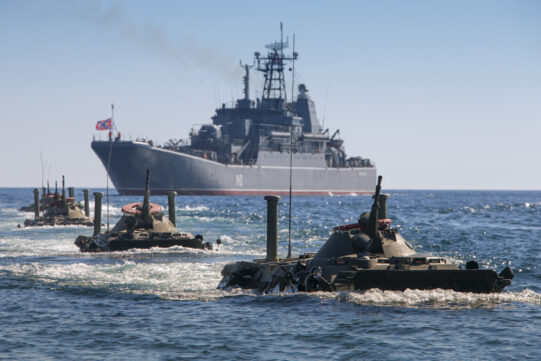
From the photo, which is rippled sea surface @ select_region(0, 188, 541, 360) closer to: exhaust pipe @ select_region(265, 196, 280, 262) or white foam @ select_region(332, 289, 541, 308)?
white foam @ select_region(332, 289, 541, 308)

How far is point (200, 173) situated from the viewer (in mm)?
119125

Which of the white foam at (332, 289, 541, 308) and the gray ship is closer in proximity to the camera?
the white foam at (332, 289, 541, 308)

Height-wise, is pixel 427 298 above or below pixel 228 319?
above

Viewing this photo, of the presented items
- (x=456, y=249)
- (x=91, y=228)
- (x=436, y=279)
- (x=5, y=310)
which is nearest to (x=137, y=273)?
(x=5, y=310)

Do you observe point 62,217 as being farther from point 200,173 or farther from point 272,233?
point 200,173

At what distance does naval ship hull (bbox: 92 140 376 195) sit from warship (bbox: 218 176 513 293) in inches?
3570

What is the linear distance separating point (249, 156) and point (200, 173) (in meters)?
14.5

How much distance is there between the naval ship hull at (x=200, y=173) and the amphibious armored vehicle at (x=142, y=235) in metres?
76.0

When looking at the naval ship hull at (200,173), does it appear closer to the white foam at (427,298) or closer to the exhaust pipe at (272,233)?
the exhaust pipe at (272,233)

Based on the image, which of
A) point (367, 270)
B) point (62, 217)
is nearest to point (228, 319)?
point (367, 270)

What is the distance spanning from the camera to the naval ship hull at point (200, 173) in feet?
380

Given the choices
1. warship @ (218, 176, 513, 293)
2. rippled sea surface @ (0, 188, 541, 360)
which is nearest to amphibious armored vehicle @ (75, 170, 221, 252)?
rippled sea surface @ (0, 188, 541, 360)

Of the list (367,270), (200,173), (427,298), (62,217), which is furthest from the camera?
(200,173)

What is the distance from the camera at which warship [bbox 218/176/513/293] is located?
17828 millimetres
